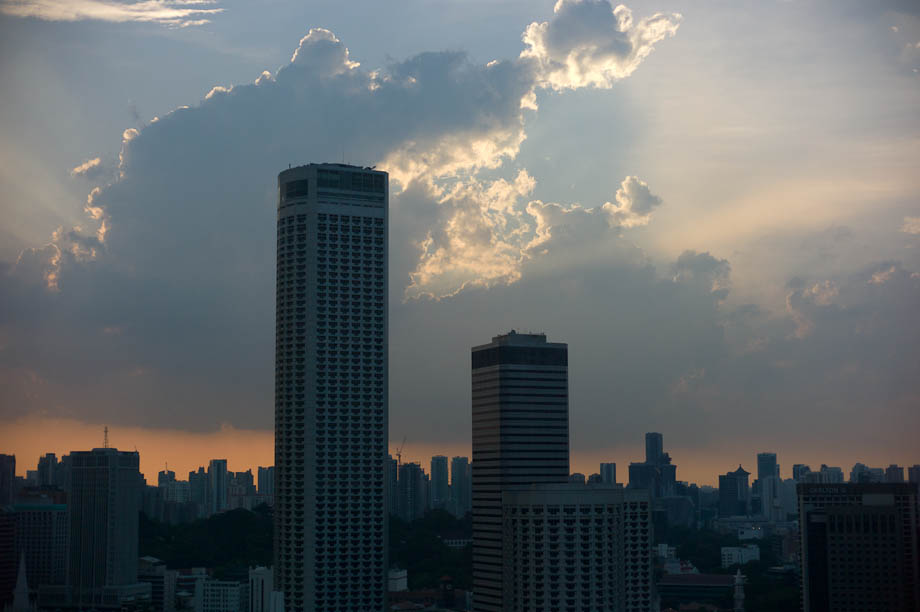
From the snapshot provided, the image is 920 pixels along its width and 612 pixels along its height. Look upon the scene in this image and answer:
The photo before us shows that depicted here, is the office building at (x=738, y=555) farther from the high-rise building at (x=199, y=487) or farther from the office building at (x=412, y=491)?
the high-rise building at (x=199, y=487)

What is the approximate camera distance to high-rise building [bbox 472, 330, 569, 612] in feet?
141

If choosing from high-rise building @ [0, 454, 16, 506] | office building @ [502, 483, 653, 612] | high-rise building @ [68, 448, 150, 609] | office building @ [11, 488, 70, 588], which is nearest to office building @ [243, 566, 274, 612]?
high-rise building @ [0, 454, 16, 506]

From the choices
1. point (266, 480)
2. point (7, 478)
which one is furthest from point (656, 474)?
point (7, 478)

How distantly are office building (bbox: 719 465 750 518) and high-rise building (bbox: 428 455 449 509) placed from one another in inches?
766

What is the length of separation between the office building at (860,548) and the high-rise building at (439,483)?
31.5 meters

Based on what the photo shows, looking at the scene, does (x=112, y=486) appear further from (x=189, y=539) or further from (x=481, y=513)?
(x=481, y=513)

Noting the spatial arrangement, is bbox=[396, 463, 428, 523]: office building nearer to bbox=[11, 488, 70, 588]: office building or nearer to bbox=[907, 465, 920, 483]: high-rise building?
bbox=[11, 488, 70, 588]: office building

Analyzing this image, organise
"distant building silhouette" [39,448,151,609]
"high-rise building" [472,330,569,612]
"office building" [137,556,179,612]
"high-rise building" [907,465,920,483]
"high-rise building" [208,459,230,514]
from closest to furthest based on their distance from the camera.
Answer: "high-rise building" [907,465,920,483], "high-rise building" [472,330,569,612], "office building" [137,556,179,612], "distant building silhouette" [39,448,151,609], "high-rise building" [208,459,230,514]

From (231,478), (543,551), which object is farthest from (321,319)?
(231,478)

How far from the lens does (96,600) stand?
51.4 meters

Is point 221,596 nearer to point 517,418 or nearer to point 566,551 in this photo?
point 517,418

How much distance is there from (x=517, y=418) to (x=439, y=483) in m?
36.1

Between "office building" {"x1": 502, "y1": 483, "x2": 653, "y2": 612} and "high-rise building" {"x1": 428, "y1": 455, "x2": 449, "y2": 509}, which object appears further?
"high-rise building" {"x1": 428, "y1": 455, "x2": 449, "y2": 509}

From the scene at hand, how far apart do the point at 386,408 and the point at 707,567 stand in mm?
32477
